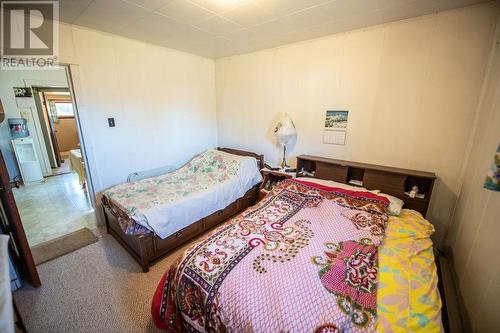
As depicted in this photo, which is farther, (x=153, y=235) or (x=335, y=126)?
(x=335, y=126)

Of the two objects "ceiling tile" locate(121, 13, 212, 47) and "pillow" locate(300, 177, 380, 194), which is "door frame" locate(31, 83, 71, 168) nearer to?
"ceiling tile" locate(121, 13, 212, 47)

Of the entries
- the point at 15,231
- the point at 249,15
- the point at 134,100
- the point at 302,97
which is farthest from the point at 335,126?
the point at 15,231

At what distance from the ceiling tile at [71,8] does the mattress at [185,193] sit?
5.66 ft

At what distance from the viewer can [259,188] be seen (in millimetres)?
3012

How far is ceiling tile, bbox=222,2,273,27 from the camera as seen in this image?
5.75 feet

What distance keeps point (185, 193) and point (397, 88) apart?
2.48 m

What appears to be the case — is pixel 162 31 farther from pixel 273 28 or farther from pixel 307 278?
pixel 307 278

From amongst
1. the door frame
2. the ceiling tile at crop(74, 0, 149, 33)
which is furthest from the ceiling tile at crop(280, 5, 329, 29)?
the door frame

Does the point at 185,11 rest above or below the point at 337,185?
above

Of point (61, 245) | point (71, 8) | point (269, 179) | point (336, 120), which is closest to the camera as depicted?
point (71, 8)

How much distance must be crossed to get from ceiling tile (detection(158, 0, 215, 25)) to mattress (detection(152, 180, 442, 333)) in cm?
184

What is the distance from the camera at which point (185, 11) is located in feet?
5.92

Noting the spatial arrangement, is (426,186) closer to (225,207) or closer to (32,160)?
(225,207)

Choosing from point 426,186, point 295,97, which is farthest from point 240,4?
point 426,186
